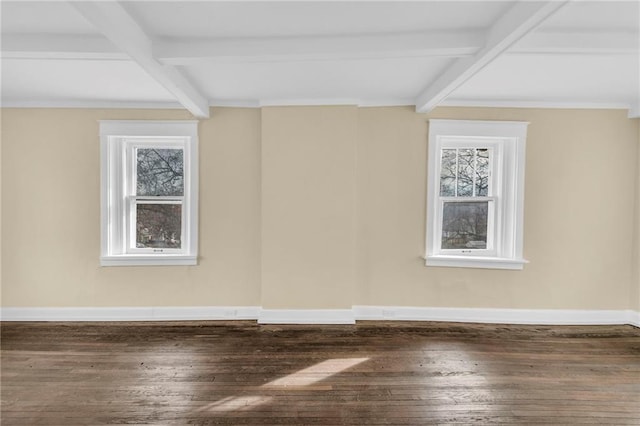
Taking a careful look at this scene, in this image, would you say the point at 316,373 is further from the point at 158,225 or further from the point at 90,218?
the point at 90,218

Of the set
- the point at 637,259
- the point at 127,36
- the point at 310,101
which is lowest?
the point at 637,259

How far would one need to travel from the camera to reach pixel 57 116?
318 cm

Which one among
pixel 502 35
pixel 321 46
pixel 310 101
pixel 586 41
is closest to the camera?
pixel 502 35

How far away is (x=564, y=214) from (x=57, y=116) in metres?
5.18

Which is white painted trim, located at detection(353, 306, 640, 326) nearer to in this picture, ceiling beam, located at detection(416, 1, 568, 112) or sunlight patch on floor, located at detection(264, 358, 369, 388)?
sunlight patch on floor, located at detection(264, 358, 369, 388)

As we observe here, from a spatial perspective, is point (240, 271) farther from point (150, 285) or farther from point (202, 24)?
point (202, 24)

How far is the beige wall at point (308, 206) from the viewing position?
3.13 m

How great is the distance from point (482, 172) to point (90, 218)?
13.3 feet

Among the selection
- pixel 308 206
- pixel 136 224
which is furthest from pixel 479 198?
pixel 136 224

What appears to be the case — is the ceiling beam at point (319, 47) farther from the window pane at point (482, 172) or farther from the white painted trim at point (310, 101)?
the window pane at point (482, 172)

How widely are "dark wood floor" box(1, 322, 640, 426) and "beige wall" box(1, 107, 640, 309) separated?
36 cm

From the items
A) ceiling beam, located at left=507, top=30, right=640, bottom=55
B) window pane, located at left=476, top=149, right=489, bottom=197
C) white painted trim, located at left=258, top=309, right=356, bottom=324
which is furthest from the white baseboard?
ceiling beam, located at left=507, top=30, right=640, bottom=55

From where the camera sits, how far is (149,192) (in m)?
3.37

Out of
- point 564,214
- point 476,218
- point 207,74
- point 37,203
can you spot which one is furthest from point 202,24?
point 564,214
